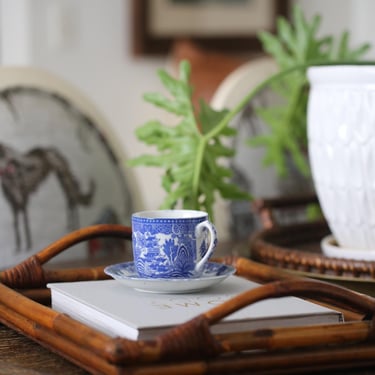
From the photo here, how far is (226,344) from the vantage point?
2.18 feet

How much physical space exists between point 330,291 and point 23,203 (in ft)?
2.57

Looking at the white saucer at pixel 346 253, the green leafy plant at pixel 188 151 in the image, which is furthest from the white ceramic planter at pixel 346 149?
the green leafy plant at pixel 188 151

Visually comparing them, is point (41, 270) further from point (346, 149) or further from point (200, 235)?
point (346, 149)

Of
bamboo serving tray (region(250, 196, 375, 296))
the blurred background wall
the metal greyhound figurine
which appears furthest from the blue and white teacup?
the blurred background wall

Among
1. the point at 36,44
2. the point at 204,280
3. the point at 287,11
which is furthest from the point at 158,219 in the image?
the point at 287,11

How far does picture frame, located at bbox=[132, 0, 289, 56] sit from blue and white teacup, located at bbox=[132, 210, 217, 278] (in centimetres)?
211

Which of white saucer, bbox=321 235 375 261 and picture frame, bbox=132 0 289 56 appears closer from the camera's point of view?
white saucer, bbox=321 235 375 261

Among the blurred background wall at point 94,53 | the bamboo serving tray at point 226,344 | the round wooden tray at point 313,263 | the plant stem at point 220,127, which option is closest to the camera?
the bamboo serving tray at point 226,344

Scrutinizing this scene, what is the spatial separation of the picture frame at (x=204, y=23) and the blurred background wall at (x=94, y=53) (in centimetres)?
5

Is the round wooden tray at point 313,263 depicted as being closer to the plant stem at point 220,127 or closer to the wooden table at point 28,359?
the plant stem at point 220,127

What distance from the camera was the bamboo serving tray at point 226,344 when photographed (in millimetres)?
638

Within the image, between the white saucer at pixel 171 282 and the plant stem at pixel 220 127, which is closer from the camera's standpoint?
the white saucer at pixel 171 282

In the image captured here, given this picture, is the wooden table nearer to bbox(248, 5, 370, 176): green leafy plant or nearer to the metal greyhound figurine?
the metal greyhound figurine

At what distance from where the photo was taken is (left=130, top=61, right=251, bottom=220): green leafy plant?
114cm
